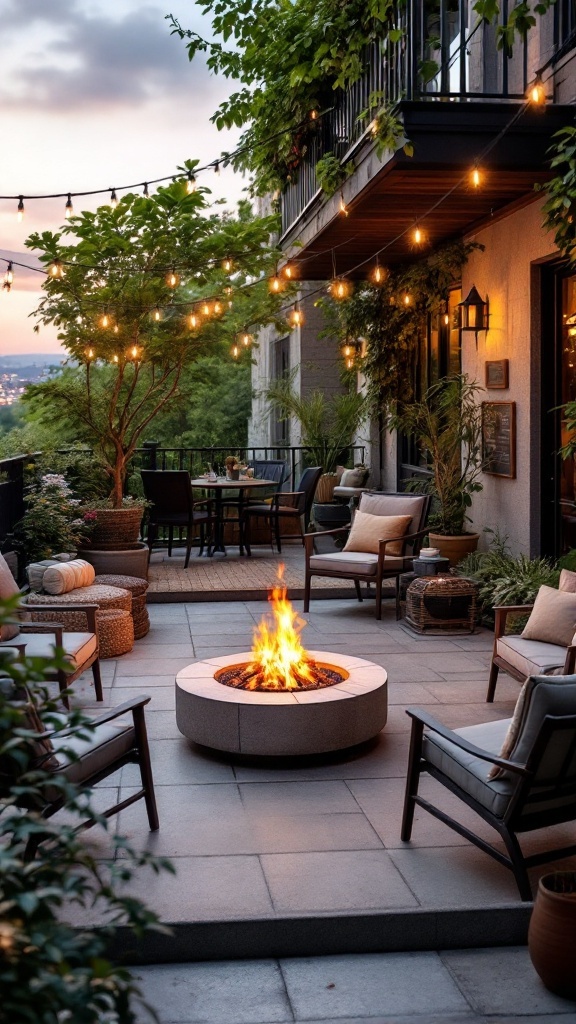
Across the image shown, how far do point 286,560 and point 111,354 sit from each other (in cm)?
279

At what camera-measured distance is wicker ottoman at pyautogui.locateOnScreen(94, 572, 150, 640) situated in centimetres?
735

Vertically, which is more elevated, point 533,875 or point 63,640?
point 63,640

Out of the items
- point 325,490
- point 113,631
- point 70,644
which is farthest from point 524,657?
point 325,490

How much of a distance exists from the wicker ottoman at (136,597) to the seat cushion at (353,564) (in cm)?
145

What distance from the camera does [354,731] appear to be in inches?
184

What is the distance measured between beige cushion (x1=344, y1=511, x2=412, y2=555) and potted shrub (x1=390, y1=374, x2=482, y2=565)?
561mm

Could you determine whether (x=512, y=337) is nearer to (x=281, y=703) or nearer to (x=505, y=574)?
(x=505, y=574)

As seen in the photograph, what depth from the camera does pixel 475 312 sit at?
8625mm

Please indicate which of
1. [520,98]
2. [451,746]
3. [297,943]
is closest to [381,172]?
[520,98]

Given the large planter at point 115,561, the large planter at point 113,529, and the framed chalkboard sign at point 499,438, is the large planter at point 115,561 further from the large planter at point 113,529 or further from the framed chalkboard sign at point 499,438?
the framed chalkboard sign at point 499,438

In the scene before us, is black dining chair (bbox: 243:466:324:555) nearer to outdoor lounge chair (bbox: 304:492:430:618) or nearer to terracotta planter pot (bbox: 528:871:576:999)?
outdoor lounge chair (bbox: 304:492:430:618)

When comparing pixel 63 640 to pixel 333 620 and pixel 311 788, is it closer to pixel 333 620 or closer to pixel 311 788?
pixel 311 788

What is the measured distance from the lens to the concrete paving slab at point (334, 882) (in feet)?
10.7

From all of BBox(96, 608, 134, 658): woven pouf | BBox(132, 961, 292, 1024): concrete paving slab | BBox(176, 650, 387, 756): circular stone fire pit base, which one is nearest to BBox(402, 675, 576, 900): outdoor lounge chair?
BBox(132, 961, 292, 1024): concrete paving slab
